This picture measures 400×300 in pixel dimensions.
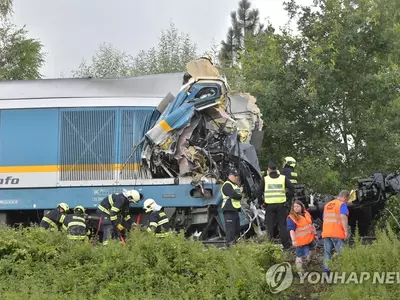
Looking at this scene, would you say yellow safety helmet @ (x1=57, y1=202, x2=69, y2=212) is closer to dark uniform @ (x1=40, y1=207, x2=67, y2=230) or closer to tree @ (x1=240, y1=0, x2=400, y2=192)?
dark uniform @ (x1=40, y1=207, x2=67, y2=230)

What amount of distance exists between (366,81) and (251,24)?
2394cm

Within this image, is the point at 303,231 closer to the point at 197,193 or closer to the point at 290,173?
the point at 290,173

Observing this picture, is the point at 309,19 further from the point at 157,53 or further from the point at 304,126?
→ the point at 157,53

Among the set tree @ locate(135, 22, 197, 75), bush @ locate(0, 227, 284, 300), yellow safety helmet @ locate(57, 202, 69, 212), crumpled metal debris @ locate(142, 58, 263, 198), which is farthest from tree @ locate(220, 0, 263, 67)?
bush @ locate(0, 227, 284, 300)

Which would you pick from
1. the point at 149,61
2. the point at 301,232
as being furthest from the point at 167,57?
the point at 301,232

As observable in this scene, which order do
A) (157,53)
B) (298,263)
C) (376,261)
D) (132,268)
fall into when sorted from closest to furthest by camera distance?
(376,261) < (132,268) < (298,263) < (157,53)

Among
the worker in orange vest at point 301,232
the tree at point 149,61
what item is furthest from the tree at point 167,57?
the worker in orange vest at point 301,232

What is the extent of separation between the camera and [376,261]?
7.57 metres

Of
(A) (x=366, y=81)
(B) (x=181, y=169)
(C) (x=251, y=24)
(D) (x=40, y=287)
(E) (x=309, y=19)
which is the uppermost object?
(C) (x=251, y=24)

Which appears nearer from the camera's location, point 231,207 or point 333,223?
point 333,223

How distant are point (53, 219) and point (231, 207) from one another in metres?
3.06

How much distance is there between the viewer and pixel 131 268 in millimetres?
8078

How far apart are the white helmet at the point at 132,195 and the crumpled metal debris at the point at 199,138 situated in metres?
0.65

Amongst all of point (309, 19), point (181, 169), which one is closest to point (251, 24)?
point (309, 19)
